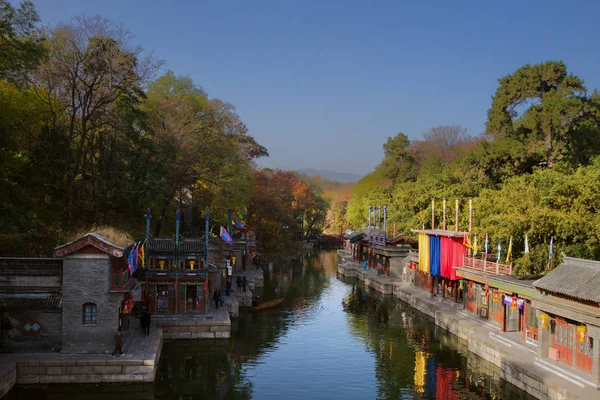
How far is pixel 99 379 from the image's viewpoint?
79.6 feet

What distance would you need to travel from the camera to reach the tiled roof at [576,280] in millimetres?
22781

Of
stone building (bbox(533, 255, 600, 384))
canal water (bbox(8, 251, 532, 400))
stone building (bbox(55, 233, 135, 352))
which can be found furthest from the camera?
stone building (bbox(55, 233, 135, 352))

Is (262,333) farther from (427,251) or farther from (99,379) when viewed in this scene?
(427,251)

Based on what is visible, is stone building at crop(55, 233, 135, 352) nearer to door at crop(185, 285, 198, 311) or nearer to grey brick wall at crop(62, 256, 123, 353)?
grey brick wall at crop(62, 256, 123, 353)

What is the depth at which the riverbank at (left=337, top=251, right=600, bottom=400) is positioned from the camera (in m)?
22.3

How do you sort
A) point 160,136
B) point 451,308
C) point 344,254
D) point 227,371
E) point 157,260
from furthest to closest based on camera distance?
point 344,254, point 160,136, point 451,308, point 157,260, point 227,371

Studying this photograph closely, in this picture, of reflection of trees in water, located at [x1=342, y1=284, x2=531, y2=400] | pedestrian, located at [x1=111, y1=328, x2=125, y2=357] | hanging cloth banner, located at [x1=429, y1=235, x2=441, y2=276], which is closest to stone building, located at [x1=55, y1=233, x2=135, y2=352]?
pedestrian, located at [x1=111, y1=328, x2=125, y2=357]

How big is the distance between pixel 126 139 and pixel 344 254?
5121 cm

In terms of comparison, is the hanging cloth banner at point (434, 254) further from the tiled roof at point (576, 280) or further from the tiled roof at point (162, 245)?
the tiled roof at point (162, 245)

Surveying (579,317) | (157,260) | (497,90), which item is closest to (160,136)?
(157,260)

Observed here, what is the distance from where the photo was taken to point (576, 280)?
2434cm

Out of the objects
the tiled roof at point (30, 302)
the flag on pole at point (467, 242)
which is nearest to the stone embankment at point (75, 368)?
the tiled roof at point (30, 302)

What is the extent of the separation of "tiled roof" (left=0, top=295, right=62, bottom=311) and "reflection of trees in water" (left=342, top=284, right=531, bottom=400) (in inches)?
610

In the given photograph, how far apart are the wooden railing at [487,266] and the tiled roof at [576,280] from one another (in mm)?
8703
